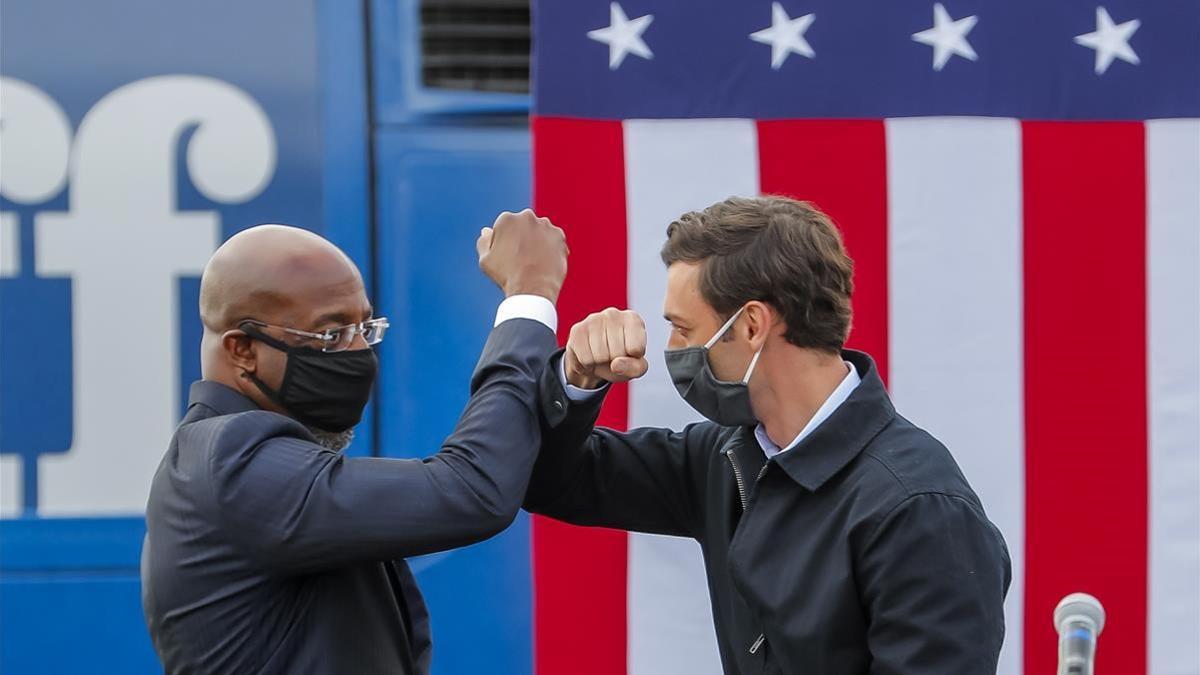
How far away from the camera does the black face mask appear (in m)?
1.67

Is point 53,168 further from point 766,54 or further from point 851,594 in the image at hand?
point 851,594

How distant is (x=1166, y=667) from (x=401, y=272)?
5.48ft

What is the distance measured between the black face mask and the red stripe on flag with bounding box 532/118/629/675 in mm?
741

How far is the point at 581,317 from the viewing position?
7.93 ft

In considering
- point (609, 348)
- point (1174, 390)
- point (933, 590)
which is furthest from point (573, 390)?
point (1174, 390)

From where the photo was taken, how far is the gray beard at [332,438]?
1.77 m

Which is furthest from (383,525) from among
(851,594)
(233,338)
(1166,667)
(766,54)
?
(1166,667)

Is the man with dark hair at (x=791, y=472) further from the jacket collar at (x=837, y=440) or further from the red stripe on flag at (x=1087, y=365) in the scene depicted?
the red stripe on flag at (x=1087, y=365)

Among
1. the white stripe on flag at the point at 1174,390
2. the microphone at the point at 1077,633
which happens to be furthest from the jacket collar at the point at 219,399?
the white stripe on flag at the point at 1174,390

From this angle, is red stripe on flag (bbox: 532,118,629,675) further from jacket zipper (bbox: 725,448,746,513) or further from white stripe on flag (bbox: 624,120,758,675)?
jacket zipper (bbox: 725,448,746,513)

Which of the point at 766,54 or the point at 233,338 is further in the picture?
the point at 766,54

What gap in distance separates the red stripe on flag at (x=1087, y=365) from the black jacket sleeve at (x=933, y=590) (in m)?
1.00

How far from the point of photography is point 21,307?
2.46 m

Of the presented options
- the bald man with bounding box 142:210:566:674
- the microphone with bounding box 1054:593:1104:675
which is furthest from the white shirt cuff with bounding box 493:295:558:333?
the microphone with bounding box 1054:593:1104:675
